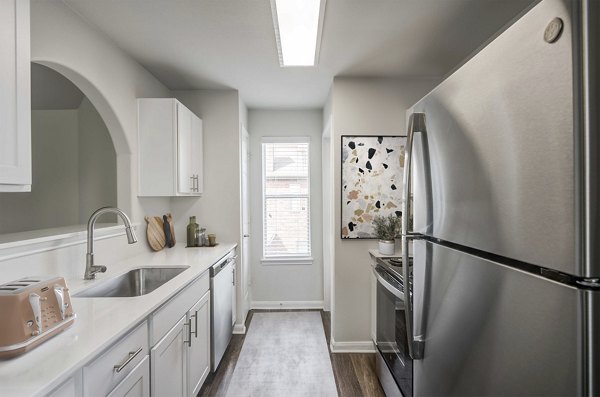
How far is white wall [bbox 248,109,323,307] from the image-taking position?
13.5 ft

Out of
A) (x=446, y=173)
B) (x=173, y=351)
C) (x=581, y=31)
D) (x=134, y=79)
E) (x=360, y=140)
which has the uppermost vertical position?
(x=134, y=79)

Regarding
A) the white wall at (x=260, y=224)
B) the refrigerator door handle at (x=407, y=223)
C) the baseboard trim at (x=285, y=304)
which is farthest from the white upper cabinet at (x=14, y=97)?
the baseboard trim at (x=285, y=304)

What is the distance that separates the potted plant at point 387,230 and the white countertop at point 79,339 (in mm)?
1567

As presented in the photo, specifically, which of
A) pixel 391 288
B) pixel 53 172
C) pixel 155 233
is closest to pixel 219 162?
pixel 155 233

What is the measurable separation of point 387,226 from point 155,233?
2.10 metres

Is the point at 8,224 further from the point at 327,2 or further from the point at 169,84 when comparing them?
the point at 327,2

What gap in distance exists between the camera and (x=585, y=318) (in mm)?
546

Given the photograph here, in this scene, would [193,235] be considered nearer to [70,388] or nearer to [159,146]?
[159,146]

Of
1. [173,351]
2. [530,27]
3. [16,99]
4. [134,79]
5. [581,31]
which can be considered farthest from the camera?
[134,79]

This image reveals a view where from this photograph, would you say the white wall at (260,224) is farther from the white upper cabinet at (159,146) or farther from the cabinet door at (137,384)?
the cabinet door at (137,384)

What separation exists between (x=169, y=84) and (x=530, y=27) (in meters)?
3.20

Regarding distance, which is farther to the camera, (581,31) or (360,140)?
(360,140)

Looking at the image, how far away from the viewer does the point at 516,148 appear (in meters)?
0.69

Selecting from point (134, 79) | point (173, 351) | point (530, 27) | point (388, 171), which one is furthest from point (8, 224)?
point (530, 27)
